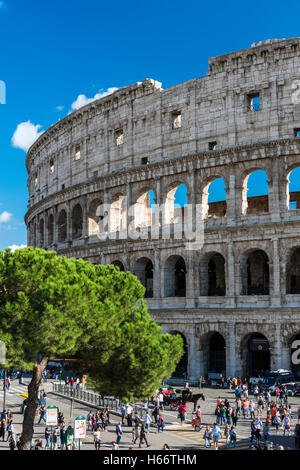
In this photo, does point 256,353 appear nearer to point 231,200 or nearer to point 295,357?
point 295,357

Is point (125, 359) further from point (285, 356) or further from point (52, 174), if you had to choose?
point (52, 174)

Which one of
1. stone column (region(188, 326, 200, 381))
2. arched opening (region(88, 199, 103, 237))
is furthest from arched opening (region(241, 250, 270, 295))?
arched opening (region(88, 199, 103, 237))

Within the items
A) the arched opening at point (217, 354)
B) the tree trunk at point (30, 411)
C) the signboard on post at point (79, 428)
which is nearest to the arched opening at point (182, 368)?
the arched opening at point (217, 354)

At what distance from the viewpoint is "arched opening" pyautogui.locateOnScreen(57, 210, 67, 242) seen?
46.8m

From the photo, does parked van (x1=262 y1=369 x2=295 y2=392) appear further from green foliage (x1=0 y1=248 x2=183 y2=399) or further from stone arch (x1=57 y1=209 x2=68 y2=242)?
stone arch (x1=57 y1=209 x2=68 y2=242)

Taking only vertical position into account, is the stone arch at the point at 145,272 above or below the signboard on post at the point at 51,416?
above

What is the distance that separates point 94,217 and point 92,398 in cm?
1641

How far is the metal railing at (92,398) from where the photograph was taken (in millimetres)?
27941

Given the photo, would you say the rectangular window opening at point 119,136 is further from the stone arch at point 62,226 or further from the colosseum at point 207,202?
the stone arch at point 62,226

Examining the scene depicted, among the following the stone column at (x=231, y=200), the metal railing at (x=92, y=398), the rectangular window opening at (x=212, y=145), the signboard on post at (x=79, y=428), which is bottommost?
the metal railing at (x=92, y=398)

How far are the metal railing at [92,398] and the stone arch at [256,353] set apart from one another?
7660 millimetres

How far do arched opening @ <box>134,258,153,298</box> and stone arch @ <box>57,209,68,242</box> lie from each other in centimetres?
1028

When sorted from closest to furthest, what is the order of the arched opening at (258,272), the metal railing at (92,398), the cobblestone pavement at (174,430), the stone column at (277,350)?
the cobblestone pavement at (174,430)
the metal railing at (92,398)
the stone column at (277,350)
the arched opening at (258,272)
